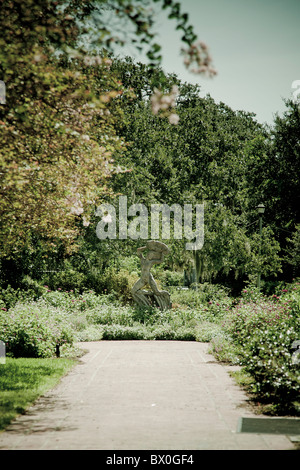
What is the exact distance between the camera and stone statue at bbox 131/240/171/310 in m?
18.5

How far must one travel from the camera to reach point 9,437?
546cm

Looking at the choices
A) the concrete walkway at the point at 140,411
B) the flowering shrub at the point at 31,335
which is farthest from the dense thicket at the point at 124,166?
the concrete walkway at the point at 140,411

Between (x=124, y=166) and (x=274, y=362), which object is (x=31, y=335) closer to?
(x=124, y=166)

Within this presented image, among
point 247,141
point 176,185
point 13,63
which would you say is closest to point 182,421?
point 13,63

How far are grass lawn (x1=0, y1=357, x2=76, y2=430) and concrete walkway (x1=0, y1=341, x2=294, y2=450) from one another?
5.7 inches

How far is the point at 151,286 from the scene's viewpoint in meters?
18.5

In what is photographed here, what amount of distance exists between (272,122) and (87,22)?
2422cm

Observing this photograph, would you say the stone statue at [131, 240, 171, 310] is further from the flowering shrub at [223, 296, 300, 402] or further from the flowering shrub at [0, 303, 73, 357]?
the flowering shrub at [223, 296, 300, 402]

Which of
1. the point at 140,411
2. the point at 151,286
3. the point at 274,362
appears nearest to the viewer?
the point at 140,411

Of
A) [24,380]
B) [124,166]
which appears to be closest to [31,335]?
[24,380]

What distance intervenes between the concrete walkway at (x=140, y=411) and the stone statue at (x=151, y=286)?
7.19 meters

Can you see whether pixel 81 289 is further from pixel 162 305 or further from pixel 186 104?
pixel 186 104

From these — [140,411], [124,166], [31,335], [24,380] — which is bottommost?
[24,380]

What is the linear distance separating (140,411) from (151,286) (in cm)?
1180
